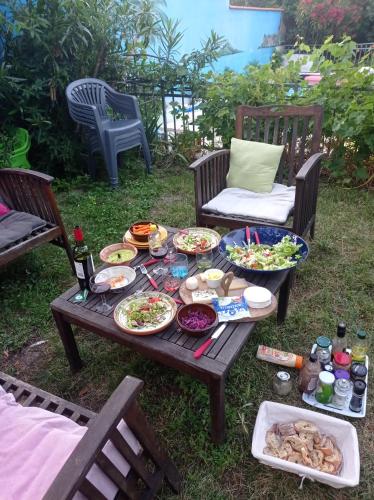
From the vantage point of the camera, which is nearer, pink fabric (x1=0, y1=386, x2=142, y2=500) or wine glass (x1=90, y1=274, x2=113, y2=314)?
pink fabric (x1=0, y1=386, x2=142, y2=500)

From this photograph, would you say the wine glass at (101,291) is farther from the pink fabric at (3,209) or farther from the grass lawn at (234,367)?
the pink fabric at (3,209)

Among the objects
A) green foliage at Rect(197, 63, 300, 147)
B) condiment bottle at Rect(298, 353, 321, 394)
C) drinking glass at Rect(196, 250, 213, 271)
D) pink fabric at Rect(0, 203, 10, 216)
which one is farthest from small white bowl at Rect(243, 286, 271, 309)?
green foliage at Rect(197, 63, 300, 147)

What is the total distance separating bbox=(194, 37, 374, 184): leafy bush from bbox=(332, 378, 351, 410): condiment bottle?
96.8 inches

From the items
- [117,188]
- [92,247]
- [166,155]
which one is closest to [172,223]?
[92,247]

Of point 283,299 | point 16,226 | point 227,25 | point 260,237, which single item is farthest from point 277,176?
point 227,25

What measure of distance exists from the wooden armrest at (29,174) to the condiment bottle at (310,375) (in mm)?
1824

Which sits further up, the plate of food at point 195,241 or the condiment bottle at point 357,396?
the plate of food at point 195,241

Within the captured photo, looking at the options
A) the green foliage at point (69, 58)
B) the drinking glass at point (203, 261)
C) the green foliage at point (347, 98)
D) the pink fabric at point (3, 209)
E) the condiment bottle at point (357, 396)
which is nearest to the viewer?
the condiment bottle at point (357, 396)

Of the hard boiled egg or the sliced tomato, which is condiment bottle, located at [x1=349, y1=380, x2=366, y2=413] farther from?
the sliced tomato

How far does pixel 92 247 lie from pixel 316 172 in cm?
177

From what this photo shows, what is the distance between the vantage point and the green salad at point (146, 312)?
4.55 ft

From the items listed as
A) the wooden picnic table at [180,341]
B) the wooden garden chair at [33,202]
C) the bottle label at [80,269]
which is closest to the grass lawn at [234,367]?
the wooden picnic table at [180,341]

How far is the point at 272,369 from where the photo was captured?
1745 mm

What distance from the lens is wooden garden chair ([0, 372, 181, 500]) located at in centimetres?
70
